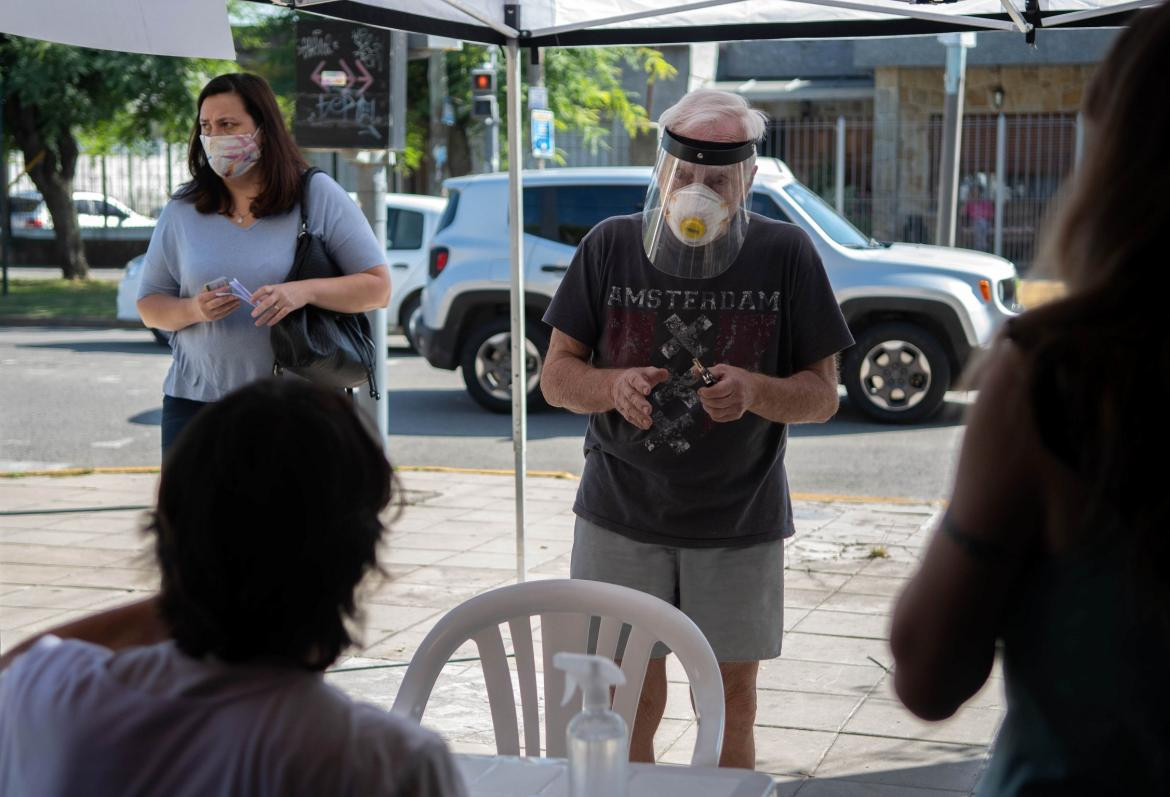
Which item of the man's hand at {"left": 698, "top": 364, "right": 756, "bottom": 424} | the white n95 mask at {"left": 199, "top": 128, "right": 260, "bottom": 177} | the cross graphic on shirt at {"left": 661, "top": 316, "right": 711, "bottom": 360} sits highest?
the white n95 mask at {"left": 199, "top": 128, "right": 260, "bottom": 177}

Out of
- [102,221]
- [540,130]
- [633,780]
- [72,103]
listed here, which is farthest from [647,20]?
[102,221]

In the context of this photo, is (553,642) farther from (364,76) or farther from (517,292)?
(364,76)

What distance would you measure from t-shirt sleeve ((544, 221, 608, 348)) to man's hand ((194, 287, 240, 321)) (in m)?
1.00

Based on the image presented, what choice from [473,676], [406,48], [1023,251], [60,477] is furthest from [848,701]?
[1023,251]

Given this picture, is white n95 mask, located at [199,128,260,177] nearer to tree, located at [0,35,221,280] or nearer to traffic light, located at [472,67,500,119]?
traffic light, located at [472,67,500,119]

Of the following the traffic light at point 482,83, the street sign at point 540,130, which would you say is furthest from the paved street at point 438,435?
the traffic light at point 482,83

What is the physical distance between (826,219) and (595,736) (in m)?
9.36

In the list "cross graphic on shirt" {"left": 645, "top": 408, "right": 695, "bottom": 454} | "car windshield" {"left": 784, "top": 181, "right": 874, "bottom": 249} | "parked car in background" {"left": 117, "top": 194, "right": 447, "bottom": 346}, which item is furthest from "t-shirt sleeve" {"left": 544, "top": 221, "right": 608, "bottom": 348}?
"parked car in background" {"left": 117, "top": 194, "right": 447, "bottom": 346}

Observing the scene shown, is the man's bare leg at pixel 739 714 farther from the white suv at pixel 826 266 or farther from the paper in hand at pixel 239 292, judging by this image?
the white suv at pixel 826 266

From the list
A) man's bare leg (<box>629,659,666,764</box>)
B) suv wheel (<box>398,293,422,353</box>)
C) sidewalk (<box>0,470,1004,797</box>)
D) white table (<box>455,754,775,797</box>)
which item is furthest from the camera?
suv wheel (<box>398,293,422,353</box>)

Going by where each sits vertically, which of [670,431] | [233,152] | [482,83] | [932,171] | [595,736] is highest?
[482,83]

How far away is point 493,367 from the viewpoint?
11.1 meters

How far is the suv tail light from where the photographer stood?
11117 mm

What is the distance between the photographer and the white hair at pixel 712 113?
2939 millimetres
